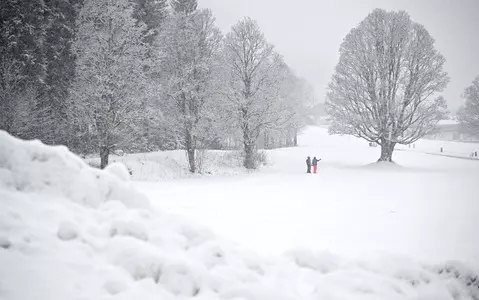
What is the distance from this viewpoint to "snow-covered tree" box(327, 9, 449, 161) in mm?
20391

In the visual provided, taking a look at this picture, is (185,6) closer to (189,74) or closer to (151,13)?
(189,74)

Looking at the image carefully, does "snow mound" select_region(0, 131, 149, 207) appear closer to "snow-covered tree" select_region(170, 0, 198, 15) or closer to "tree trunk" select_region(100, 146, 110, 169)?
"tree trunk" select_region(100, 146, 110, 169)

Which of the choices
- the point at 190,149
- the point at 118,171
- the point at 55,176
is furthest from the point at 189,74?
the point at 55,176

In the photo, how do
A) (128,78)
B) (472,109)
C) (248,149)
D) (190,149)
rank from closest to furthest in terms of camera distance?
(128,78), (190,149), (248,149), (472,109)

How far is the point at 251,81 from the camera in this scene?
64.4 feet

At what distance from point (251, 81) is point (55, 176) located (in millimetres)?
16866

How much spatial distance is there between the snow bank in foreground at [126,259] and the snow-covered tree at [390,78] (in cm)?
1841

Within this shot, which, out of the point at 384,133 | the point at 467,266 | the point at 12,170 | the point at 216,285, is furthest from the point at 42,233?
the point at 384,133

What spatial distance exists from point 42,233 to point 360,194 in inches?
443

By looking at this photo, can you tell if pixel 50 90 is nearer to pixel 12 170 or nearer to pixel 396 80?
pixel 12 170

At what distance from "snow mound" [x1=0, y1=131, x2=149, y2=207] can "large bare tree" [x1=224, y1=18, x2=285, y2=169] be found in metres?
14.5

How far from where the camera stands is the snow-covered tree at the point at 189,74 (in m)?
17.2

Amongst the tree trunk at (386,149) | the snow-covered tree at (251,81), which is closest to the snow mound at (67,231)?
the snow-covered tree at (251,81)

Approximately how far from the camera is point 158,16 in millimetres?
23828
